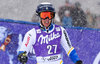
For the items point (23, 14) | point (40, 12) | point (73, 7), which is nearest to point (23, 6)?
point (23, 14)

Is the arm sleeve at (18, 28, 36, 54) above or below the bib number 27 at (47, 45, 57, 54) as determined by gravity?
above

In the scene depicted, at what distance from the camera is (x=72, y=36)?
6.04 meters

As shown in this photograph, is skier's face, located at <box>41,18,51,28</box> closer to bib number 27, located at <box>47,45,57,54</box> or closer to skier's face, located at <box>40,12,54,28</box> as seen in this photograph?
skier's face, located at <box>40,12,54,28</box>

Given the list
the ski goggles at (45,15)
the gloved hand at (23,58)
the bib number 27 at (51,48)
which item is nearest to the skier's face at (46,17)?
the ski goggles at (45,15)

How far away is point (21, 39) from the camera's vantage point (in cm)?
548

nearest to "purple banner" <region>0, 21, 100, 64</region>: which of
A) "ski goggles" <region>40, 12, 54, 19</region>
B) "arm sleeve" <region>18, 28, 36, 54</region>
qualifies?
"arm sleeve" <region>18, 28, 36, 54</region>

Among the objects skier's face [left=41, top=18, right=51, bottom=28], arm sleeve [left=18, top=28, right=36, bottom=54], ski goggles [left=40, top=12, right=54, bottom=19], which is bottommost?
arm sleeve [left=18, top=28, right=36, bottom=54]

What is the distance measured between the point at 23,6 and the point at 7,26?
693 cm

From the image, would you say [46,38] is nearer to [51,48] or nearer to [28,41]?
[51,48]

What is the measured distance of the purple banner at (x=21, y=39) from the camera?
17.6 feet

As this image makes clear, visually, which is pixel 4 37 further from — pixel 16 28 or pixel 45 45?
pixel 45 45

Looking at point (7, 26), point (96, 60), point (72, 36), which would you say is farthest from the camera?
point (96, 60)

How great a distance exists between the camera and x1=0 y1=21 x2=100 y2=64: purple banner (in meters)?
5.36

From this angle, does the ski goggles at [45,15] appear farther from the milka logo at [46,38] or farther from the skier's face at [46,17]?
the milka logo at [46,38]
